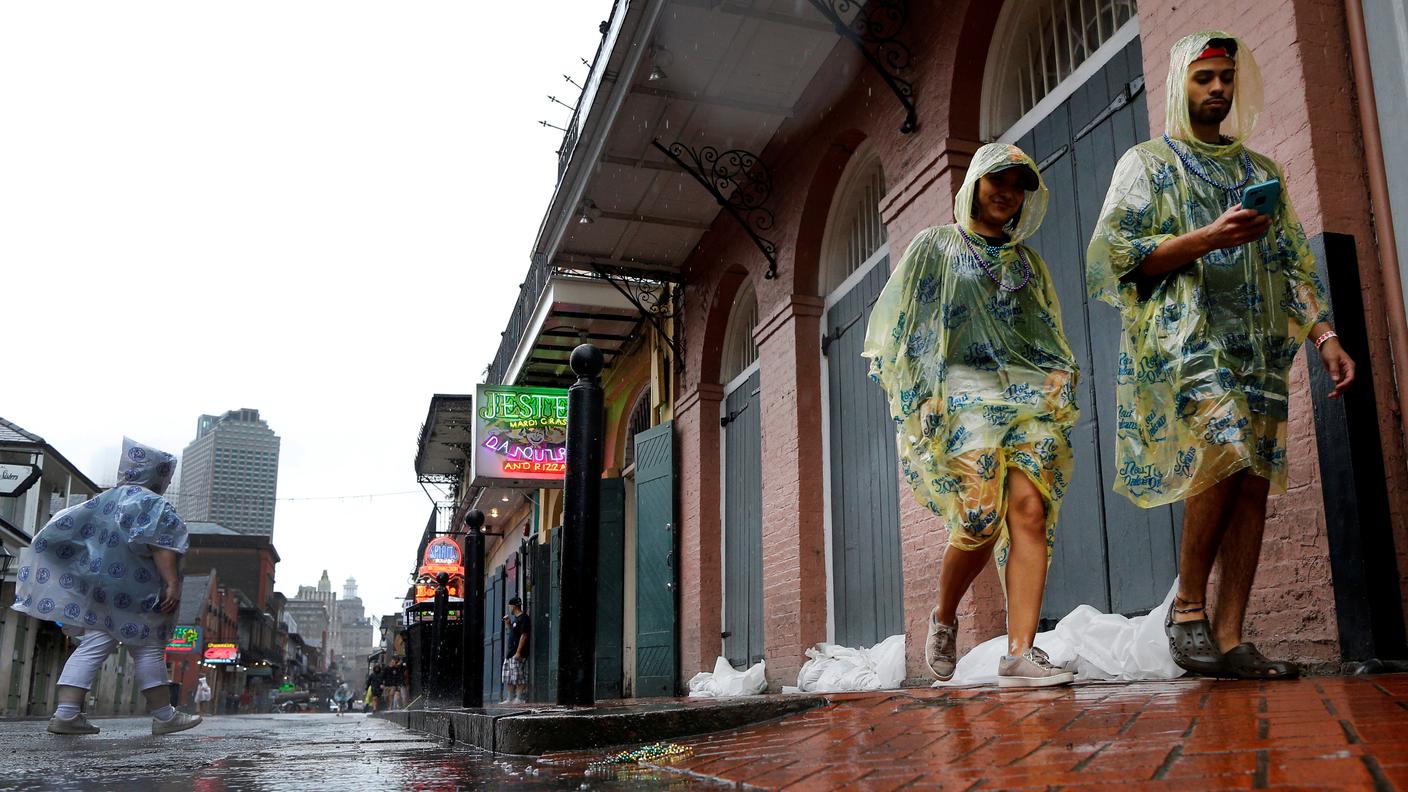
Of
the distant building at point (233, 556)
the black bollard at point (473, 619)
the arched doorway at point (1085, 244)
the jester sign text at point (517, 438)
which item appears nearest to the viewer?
the arched doorway at point (1085, 244)

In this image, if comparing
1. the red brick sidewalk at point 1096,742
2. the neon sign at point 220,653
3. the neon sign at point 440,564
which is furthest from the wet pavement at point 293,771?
the neon sign at point 220,653

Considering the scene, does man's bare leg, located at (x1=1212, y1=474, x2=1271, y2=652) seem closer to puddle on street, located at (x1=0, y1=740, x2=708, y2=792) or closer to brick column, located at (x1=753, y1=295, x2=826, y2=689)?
puddle on street, located at (x1=0, y1=740, x2=708, y2=792)

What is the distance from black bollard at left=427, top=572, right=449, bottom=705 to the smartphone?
920cm

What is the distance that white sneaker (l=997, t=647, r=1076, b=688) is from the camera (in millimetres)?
3230

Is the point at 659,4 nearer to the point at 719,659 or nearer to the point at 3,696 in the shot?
the point at 719,659

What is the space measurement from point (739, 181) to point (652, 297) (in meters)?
3.10

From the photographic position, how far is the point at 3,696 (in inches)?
1064

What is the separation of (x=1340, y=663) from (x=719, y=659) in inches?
279

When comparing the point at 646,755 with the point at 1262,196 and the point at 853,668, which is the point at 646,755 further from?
the point at 853,668

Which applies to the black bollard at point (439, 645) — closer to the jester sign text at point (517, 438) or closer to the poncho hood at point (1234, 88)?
the jester sign text at point (517, 438)

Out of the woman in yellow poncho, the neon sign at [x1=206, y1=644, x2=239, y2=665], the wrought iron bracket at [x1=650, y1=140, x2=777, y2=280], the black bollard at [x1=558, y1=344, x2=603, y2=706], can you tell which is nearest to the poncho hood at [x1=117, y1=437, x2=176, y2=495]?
the black bollard at [x1=558, y1=344, x2=603, y2=706]

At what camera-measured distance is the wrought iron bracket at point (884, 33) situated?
6.89 metres

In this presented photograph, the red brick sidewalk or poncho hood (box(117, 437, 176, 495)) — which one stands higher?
poncho hood (box(117, 437, 176, 495))

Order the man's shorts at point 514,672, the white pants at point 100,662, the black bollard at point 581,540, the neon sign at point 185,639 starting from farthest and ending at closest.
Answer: the neon sign at point 185,639 < the man's shorts at point 514,672 < the white pants at point 100,662 < the black bollard at point 581,540
